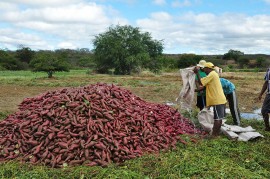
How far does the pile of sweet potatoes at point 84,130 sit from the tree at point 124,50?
29342mm

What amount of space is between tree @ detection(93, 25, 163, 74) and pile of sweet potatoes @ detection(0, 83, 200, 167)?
29.3 m

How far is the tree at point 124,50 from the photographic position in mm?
36750

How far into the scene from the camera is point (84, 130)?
18.6 feet

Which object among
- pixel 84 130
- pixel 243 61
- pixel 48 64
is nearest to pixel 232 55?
pixel 243 61

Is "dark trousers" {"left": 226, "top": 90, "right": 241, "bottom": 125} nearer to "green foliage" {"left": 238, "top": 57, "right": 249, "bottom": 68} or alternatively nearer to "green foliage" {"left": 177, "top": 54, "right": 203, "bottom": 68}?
"green foliage" {"left": 177, "top": 54, "right": 203, "bottom": 68}

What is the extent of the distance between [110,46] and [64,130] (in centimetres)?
3203

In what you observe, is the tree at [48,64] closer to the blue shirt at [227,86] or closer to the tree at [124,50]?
the tree at [124,50]

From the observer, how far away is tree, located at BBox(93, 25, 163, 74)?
121ft

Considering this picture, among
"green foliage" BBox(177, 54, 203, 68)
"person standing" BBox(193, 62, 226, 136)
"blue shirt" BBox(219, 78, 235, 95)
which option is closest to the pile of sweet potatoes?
"person standing" BBox(193, 62, 226, 136)

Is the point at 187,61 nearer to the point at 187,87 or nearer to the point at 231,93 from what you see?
the point at 231,93

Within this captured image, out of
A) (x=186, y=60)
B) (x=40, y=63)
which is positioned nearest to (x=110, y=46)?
(x=40, y=63)

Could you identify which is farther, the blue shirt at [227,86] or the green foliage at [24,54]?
the green foliage at [24,54]

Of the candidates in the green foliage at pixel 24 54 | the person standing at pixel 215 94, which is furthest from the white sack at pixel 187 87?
the green foliage at pixel 24 54

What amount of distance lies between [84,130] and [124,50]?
31.7m
